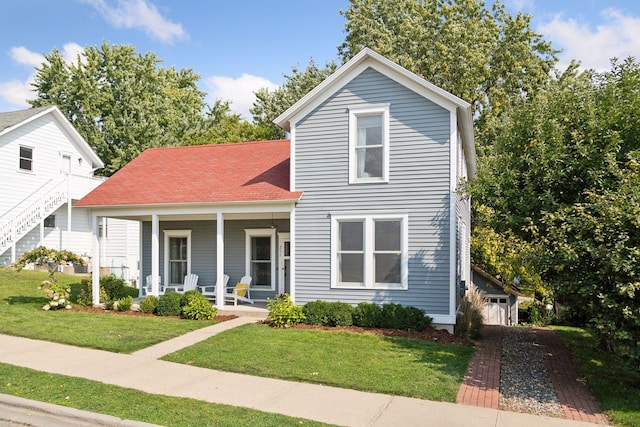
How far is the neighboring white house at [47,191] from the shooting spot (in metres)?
24.2

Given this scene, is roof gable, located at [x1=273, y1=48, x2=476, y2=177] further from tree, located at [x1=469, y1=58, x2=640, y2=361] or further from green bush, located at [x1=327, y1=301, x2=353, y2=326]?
green bush, located at [x1=327, y1=301, x2=353, y2=326]

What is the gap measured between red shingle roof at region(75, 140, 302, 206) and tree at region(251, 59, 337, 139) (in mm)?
17241

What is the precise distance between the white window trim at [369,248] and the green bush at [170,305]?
181 inches

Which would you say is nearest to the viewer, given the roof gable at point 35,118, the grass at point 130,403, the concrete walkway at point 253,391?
the grass at point 130,403

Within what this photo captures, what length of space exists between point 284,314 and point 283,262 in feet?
14.2

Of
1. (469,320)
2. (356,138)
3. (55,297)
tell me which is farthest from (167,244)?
(469,320)

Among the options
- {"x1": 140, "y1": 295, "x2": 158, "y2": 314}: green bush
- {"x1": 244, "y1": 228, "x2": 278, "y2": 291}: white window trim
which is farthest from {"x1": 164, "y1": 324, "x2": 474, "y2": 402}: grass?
{"x1": 244, "y1": 228, "x2": 278, "y2": 291}: white window trim

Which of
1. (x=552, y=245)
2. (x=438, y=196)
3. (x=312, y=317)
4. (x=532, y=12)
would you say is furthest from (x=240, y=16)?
(x=532, y=12)

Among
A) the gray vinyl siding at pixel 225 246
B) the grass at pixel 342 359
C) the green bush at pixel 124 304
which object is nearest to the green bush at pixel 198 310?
the grass at pixel 342 359

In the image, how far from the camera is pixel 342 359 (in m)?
9.68

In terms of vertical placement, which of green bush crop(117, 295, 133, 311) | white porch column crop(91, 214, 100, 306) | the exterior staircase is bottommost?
green bush crop(117, 295, 133, 311)

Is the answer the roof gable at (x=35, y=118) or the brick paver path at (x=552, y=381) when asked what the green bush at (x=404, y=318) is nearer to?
the brick paver path at (x=552, y=381)

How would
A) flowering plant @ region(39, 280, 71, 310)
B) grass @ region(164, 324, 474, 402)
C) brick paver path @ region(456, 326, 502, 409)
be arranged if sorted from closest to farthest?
brick paver path @ region(456, 326, 502, 409) → grass @ region(164, 324, 474, 402) → flowering plant @ region(39, 280, 71, 310)

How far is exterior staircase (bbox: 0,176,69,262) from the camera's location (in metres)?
23.0
